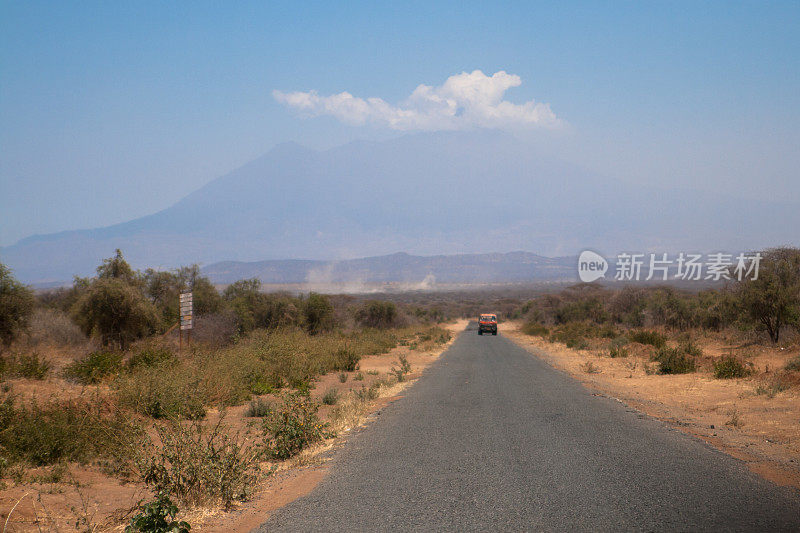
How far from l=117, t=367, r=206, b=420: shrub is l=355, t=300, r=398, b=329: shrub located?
45926 millimetres

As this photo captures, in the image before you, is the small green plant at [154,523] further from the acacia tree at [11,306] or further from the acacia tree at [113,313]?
the acacia tree at [113,313]

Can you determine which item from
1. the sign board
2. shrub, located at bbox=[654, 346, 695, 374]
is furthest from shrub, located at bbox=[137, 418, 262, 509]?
shrub, located at bbox=[654, 346, 695, 374]

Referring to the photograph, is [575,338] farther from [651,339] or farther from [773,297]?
[773,297]

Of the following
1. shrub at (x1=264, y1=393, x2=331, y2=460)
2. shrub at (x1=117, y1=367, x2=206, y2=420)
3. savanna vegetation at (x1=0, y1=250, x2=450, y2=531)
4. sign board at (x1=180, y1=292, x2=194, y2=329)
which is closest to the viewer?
savanna vegetation at (x1=0, y1=250, x2=450, y2=531)

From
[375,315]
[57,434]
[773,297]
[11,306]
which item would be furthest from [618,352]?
[375,315]

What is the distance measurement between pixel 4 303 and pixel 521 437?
20094 mm

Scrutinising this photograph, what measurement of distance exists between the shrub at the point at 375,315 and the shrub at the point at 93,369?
4314cm

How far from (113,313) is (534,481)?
22558mm

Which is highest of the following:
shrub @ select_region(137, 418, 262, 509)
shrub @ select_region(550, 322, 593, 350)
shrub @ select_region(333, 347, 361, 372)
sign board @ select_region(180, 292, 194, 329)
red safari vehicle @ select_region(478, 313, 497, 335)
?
sign board @ select_region(180, 292, 194, 329)

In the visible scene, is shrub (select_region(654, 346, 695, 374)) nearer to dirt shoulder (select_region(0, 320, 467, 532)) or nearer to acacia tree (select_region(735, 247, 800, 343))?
acacia tree (select_region(735, 247, 800, 343))

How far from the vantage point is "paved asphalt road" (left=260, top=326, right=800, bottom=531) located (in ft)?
18.1

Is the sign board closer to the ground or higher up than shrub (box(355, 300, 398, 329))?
higher up

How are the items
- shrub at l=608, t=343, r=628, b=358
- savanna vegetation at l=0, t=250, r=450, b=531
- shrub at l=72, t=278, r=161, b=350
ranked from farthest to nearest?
1. shrub at l=608, t=343, r=628, b=358
2. shrub at l=72, t=278, r=161, b=350
3. savanna vegetation at l=0, t=250, r=450, b=531

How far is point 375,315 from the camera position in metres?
59.2
